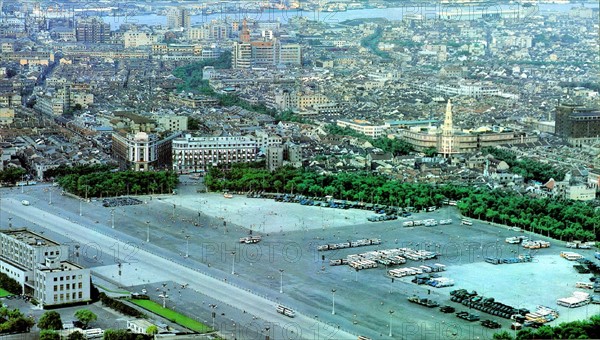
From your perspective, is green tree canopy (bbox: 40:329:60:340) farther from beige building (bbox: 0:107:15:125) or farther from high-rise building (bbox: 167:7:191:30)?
high-rise building (bbox: 167:7:191:30)

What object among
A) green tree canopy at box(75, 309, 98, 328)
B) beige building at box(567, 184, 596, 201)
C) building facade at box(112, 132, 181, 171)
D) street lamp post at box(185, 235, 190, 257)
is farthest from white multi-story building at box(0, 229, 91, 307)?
beige building at box(567, 184, 596, 201)

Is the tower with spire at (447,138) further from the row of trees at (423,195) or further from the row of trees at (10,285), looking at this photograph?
the row of trees at (10,285)

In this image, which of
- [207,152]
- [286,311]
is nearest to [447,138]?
[207,152]

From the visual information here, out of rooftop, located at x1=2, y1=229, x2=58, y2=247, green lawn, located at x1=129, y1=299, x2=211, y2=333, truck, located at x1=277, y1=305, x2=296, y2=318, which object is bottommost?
green lawn, located at x1=129, y1=299, x2=211, y2=333

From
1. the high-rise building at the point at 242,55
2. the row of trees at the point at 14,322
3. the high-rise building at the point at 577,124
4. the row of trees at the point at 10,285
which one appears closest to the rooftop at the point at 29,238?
the row of trees at the point at 10,285

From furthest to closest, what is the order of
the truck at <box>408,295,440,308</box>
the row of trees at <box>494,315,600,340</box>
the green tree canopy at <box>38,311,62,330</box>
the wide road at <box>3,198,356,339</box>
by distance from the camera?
the truck at <box>408,295,440,308</box> < the wide road at <box>3,198,356,339</box> < the green tree canopy at <box>38,311,62,330</box> < the row of trees at <box>494,315,600,340</box>

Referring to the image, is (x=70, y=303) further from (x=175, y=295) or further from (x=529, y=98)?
(x=529, y=98)
